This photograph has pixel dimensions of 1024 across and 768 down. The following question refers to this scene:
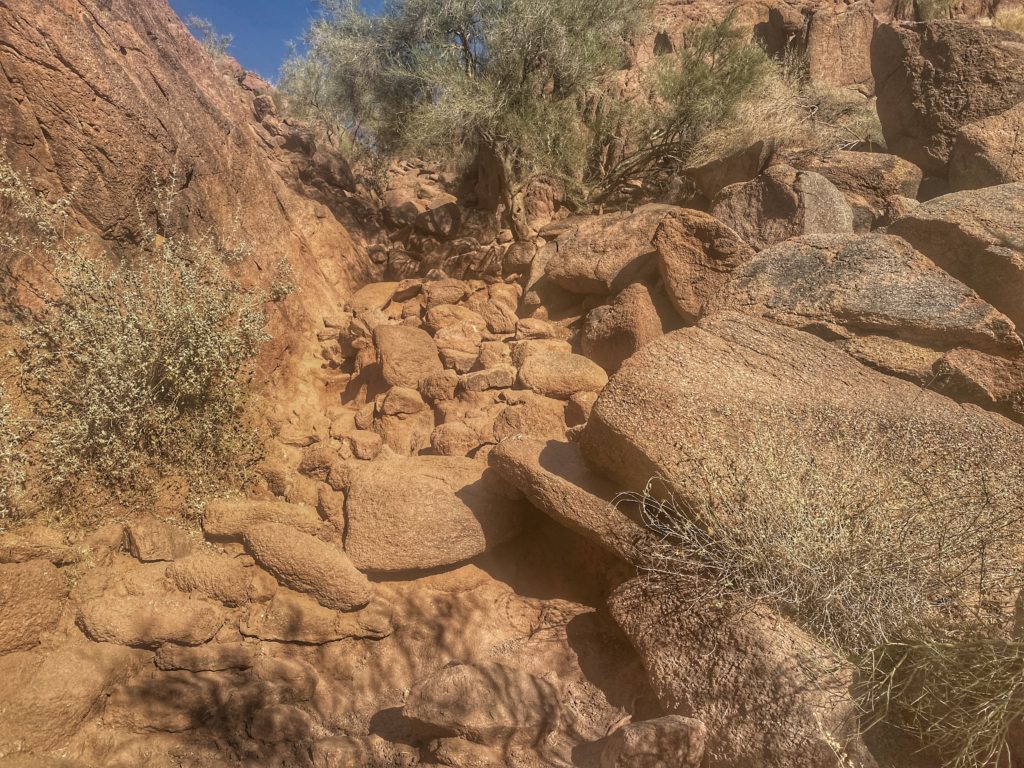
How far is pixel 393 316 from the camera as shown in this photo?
588cm

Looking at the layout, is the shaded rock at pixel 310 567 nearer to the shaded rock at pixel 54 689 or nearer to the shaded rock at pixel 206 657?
the shaded rock at pixel 206 657

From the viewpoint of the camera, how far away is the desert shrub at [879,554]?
1.98 m

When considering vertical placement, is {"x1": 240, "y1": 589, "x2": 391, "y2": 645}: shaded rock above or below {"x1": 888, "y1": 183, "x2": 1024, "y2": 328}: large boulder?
below

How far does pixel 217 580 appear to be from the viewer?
2.94 m

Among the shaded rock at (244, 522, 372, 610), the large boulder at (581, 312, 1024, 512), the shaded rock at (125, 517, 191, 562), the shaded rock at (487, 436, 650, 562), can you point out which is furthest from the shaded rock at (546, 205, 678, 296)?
the shaded rock at (125, 517, 191, 562)

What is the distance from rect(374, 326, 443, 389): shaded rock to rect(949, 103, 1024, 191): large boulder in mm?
5043

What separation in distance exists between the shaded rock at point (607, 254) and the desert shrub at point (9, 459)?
4086 millimetres

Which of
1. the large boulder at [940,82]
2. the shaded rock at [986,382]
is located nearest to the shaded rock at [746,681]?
the shaded rock at [986,382]

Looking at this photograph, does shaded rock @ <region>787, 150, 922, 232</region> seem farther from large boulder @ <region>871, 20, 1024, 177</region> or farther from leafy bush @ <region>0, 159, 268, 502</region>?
leafy bush @ <region>0, 159, 268, 502</region>

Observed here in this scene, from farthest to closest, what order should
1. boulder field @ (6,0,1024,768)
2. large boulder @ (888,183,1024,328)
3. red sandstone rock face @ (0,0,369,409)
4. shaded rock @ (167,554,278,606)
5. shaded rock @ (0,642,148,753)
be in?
large boulder @ (888,183,1024,328) → red sandstone rock face @ (0,0,369,409) → shaded rock @ (167,554,278,606) → boulder field @ (6,0,1024,768) → shaded rock @ (0,642,148,753)

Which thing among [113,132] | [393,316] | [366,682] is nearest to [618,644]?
[366,682]

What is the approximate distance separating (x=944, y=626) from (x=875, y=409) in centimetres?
99

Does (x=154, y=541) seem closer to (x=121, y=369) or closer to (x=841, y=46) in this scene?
(x=121, y=369)

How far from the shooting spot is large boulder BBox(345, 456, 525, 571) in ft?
10.6
